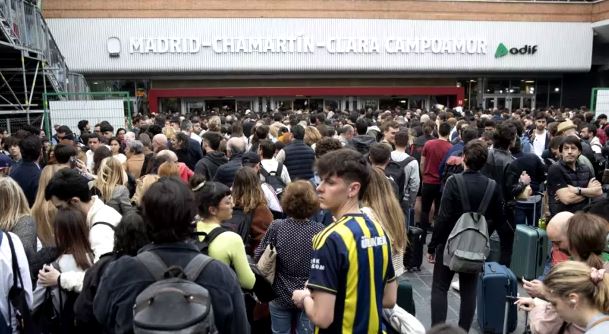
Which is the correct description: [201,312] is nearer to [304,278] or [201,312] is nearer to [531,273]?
[304,278]

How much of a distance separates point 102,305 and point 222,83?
2612 cm

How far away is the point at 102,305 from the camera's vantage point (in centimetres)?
223

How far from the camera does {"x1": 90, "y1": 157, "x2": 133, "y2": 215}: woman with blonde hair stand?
4.95 m

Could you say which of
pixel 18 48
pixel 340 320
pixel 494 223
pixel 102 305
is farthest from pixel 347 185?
pixel 18 48

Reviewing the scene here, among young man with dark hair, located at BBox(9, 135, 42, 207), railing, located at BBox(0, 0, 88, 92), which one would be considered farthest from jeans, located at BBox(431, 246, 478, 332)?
railing, located at BBox(0, 0, 88, 92)

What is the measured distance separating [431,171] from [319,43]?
1984cm

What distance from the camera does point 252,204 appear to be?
4430 mm

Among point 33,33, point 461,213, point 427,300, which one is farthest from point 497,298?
point 33,33

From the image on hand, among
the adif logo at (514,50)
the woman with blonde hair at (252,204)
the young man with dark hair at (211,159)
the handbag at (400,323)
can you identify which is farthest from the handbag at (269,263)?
the adif logo at (514,50)

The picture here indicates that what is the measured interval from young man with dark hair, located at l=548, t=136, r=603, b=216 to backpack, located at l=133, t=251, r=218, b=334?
193 inches

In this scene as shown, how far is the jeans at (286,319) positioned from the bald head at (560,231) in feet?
6.23

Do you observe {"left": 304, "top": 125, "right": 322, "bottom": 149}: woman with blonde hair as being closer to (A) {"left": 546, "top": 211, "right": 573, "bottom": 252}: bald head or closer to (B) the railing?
(A) {"left": 546, "top": 211, "right": 573, "bottom": 252}: bald head

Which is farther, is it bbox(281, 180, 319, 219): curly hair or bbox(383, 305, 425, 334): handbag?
bbox(281, 180, 319, 219): curly hair

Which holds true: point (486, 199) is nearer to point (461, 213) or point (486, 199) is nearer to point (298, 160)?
point (461, 213)
